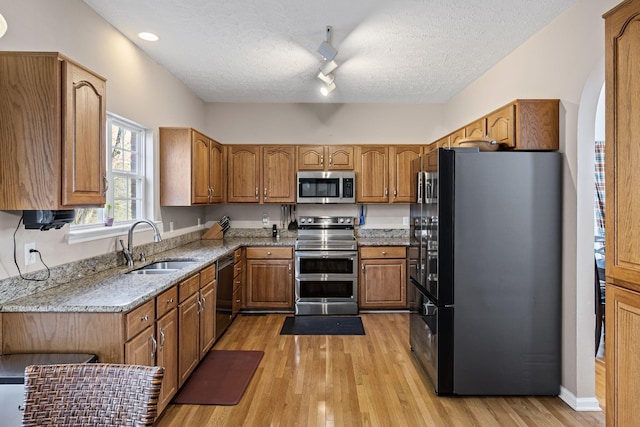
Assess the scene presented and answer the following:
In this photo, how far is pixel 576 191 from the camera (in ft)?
8.43

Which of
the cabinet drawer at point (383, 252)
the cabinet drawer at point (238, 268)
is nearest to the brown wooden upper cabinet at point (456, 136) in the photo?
the cabinet drawer at point (383, 252)

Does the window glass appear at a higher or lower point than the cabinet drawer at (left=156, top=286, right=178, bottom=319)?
higher

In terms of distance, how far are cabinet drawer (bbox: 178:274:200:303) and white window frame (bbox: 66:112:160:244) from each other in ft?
2.33

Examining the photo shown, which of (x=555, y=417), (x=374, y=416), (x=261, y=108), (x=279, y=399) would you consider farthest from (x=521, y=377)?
(x=261, y=108)

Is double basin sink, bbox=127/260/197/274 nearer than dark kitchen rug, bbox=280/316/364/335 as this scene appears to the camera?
Yes

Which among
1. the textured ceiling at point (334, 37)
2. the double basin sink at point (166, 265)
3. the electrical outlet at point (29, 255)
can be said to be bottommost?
the double basin sink at point (166, 265)

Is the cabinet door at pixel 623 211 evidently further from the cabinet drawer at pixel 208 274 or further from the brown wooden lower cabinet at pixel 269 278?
the brown wooden lower cabinet at pixel 269 278

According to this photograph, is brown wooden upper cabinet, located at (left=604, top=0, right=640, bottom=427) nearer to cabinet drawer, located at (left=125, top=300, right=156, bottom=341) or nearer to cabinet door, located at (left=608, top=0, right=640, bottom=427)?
cabinet door, located at (left=608, top=0, right=640, bottom=427)

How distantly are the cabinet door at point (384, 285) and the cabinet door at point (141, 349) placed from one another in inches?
112

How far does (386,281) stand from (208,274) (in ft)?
7.42

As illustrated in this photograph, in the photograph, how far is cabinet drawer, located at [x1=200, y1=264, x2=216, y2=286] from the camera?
3129mm

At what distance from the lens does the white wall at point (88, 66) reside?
6.69ft

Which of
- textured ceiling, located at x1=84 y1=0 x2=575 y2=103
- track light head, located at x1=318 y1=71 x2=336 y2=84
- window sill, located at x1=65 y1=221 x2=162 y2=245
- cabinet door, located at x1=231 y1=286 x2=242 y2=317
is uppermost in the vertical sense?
textured ceiling, located at x1=84 y1=0 x2=575 y2=103

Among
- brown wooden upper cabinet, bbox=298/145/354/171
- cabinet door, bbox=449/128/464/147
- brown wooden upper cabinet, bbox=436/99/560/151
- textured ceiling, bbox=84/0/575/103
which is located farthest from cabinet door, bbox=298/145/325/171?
brown wooden upper cabinet, bbox=436/99/560/151
